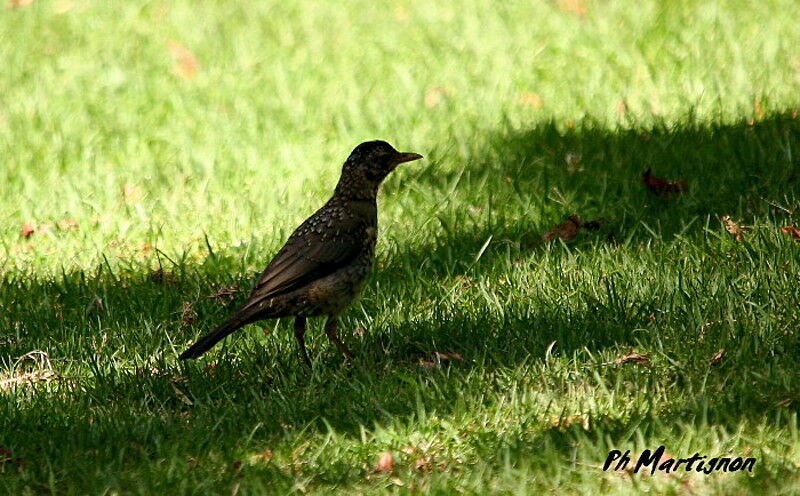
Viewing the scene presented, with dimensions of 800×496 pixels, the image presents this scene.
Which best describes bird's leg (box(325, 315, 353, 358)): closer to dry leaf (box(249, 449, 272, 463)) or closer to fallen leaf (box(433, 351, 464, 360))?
fallen leaf (box(433, 351, 464, 360))

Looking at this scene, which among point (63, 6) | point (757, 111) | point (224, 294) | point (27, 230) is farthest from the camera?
point (63, 6)

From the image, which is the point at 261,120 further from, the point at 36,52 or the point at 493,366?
the point at 493,366

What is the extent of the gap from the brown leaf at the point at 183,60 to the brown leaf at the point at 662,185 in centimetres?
465

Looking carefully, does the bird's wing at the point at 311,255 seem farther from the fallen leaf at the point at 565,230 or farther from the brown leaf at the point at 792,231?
the brown leaf at the point at 792,231

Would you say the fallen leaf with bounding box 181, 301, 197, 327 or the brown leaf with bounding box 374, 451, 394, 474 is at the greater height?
the fallen leaf with bounding box 181, 301, 197, 327

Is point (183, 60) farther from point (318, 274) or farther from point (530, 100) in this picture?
point (318, 274)

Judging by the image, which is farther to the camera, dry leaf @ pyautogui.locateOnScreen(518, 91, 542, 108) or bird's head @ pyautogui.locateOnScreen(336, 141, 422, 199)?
dry leaf @ pyautogui.locateOnScreen(518, 91, 542, 108)

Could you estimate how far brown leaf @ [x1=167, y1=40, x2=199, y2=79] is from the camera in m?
10.5

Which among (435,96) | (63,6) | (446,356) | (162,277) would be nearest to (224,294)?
(162,277)

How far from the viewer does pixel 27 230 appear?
801 centimetres

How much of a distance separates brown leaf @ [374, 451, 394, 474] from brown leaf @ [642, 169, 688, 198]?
3.31m

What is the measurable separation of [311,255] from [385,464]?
1.54 m

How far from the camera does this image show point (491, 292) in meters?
6.22

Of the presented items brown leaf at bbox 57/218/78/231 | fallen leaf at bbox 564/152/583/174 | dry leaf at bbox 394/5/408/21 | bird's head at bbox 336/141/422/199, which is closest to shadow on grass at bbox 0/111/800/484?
fallen leaf at bbox 564/152/583/174
